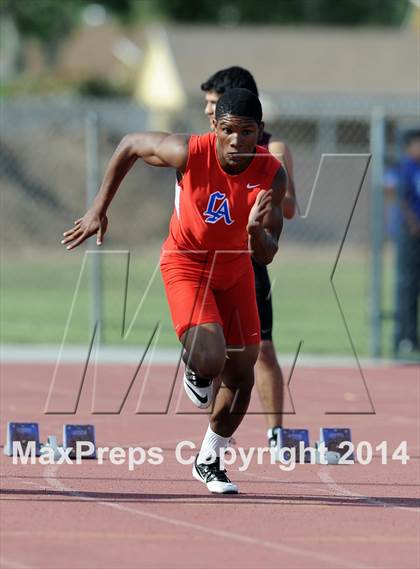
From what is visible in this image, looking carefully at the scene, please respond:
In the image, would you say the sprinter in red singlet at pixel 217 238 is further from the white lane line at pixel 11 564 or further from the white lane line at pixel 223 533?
the white lane line at pixel 11 564

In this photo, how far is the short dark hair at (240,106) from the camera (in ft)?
26.0

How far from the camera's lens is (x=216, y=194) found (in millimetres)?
7988

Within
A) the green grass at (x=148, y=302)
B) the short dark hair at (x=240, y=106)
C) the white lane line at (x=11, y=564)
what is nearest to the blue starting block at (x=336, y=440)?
the short dark hair at (x=240, y=106)

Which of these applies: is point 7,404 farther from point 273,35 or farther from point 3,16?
point 3,16

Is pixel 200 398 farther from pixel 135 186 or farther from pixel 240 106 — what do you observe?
pixel 135 186

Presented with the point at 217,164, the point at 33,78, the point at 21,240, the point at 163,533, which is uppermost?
the point at 33,78

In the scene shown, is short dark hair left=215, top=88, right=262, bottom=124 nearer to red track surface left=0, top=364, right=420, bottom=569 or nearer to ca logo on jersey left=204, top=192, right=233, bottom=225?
ca logo on jersey left=204, top=192, right=233, bottom=225

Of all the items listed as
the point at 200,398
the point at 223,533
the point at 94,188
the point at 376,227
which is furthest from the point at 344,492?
the point at 94,188

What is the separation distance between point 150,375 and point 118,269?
16.1m

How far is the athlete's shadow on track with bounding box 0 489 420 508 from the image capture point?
7996 mm

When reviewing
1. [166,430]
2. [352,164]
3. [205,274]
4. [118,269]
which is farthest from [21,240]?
[205,274]

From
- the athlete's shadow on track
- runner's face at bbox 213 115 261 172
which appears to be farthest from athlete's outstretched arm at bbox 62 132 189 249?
the athlete's shadow on track

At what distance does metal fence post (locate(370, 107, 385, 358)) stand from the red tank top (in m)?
7.38

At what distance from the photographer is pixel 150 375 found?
46.3 feet
